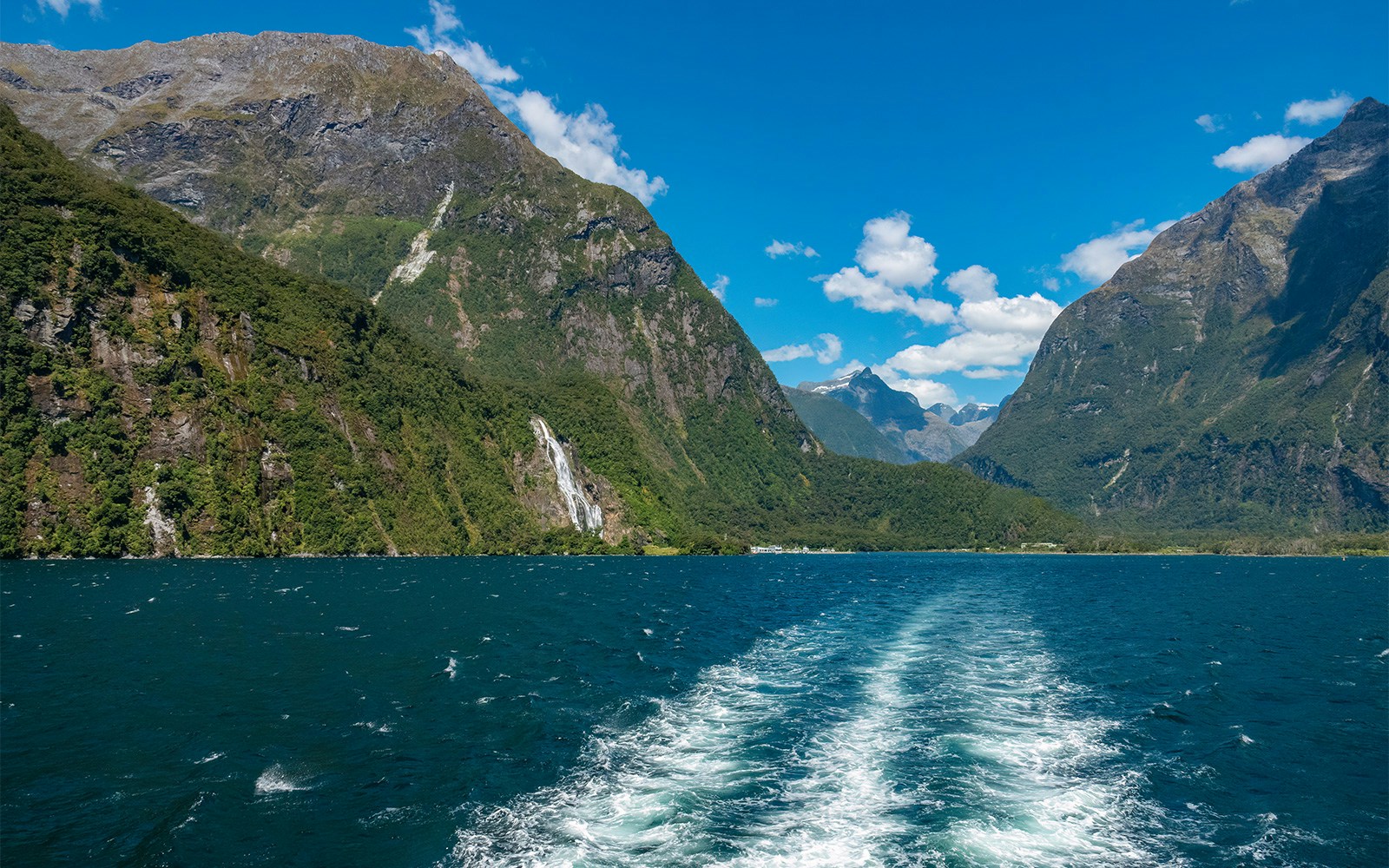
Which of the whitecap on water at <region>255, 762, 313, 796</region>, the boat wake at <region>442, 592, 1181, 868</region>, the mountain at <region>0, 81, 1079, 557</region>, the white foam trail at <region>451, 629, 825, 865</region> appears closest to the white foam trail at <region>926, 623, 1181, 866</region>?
the boat wake at <region>442, 592, 1181, 868</region>

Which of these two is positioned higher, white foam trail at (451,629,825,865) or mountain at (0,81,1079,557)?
mountain at (0,81,1079,557)

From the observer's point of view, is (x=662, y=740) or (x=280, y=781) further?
(x=662, y=740)

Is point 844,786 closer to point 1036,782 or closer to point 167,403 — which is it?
point 1036,782

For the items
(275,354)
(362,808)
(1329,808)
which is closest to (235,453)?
(275,354)

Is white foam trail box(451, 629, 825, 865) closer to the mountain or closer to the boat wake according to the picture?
the boat wake

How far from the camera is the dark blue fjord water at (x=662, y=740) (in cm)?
2164

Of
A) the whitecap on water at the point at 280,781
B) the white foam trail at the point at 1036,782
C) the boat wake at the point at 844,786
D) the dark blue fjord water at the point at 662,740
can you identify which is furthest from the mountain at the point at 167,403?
the white foam trail at the point at 1036,782

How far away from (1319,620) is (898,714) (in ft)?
222

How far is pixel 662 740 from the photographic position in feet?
105

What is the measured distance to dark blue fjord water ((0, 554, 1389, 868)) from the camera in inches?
852

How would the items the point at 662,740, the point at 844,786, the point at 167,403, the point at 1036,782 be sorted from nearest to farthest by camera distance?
the point at 844,786
the point at 1036,782
the point at 662,740
the point at 167,403

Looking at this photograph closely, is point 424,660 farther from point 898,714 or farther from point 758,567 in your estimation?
point 758,567

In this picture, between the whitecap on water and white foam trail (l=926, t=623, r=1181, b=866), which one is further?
the whitecap on water

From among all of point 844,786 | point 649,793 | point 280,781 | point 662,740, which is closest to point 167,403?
point 280,781
